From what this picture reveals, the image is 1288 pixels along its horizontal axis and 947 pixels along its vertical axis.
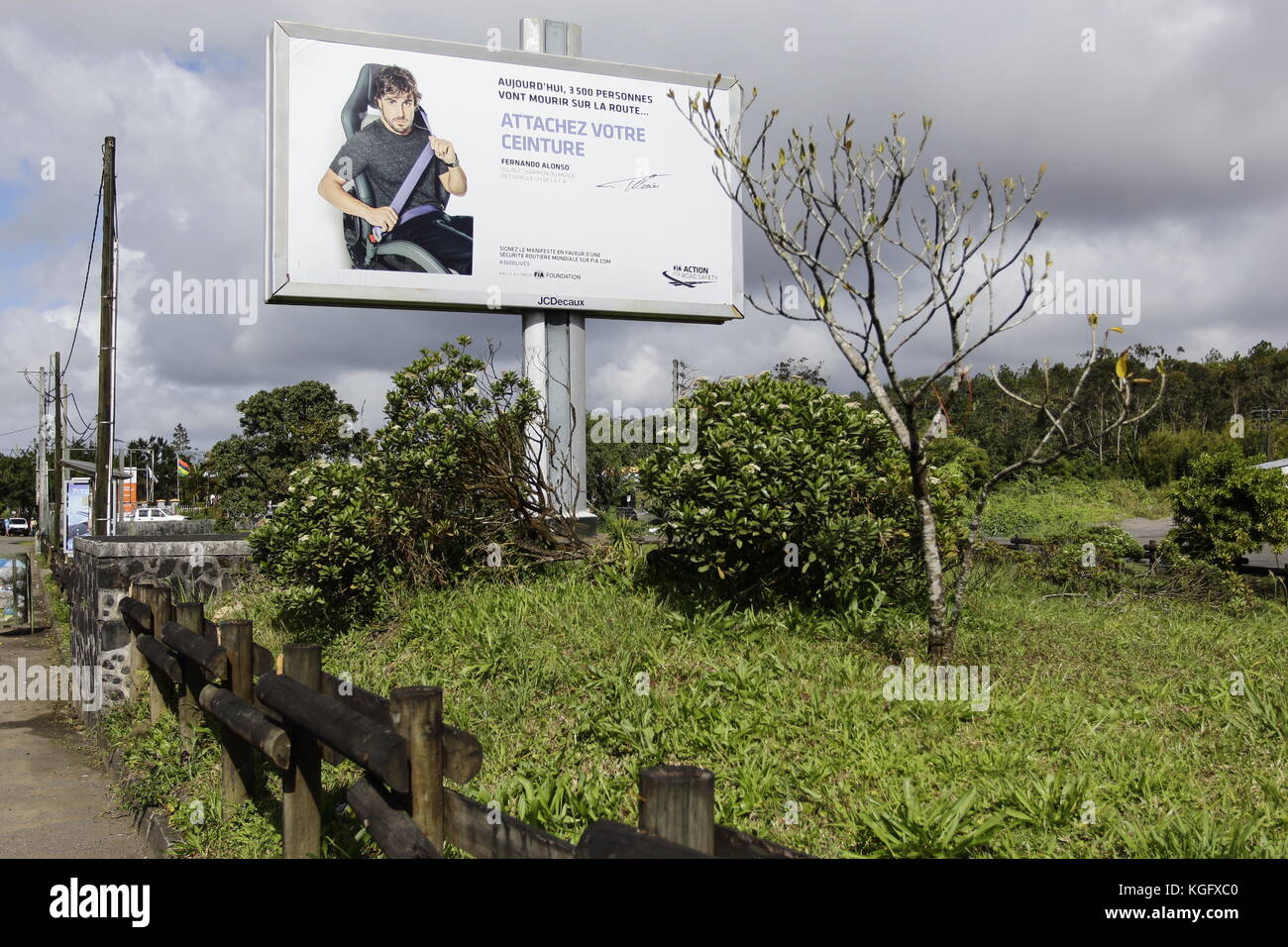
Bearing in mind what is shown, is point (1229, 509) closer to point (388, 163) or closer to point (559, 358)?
point (559, 358)

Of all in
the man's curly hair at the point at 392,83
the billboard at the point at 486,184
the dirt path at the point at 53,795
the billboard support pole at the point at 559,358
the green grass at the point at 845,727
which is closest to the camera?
the green grass at the point at 845,727

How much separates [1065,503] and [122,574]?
2955 cm

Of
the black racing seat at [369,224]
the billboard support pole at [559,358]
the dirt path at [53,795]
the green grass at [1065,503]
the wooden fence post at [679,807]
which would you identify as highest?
the black racing seat at [369,224]

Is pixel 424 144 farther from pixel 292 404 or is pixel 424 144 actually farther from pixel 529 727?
pixel 292 404

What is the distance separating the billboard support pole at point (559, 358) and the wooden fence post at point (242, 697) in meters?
4.99

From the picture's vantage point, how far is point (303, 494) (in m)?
7.63

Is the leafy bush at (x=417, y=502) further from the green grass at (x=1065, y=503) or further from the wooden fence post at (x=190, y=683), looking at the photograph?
the green grass at (x=1065, y=503)

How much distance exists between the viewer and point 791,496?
6285 mm

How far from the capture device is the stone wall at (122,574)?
24.5ft

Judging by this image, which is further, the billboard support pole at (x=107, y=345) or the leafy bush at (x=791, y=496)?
the billboard support pole at (x=107, y=345)

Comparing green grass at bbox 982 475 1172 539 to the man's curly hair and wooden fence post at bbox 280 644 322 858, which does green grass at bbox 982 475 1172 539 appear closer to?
the man's curly hair
